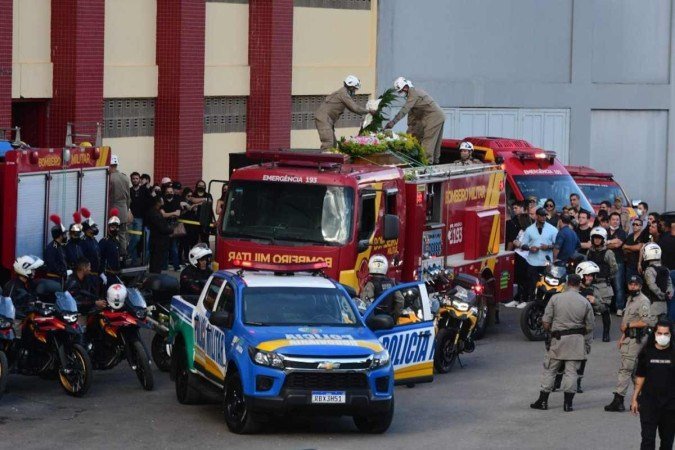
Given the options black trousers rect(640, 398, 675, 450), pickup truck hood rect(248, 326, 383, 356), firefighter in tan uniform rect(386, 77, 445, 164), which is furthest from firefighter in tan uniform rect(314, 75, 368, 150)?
black trousers rect(640, 398, 675, 450)

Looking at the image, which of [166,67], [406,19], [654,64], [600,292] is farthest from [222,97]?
[654,64]

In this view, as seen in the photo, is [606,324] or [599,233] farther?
[599,233]

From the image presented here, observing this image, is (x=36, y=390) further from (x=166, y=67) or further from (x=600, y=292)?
(x=166, y=67)

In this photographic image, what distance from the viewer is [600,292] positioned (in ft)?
84.6

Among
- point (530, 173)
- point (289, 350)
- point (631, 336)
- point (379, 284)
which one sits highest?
point (530, 173)

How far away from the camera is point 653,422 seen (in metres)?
15.6

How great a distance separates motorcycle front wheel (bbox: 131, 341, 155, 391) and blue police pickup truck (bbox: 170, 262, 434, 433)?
Answer: 468 millimetres

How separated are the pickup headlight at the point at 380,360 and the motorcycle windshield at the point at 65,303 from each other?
4083 mm

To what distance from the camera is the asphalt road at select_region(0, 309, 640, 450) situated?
17047 mm

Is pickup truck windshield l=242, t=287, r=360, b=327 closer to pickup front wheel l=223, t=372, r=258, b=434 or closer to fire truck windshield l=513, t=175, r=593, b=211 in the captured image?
pickup front wheel l=223, t=372, r=258, b=434

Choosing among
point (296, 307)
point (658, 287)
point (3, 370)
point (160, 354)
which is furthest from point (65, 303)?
point (658, 287)

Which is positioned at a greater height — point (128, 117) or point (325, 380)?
Answer: point (128, 117)

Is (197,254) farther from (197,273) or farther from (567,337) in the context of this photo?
(567,337)

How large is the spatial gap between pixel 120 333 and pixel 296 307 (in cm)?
296
